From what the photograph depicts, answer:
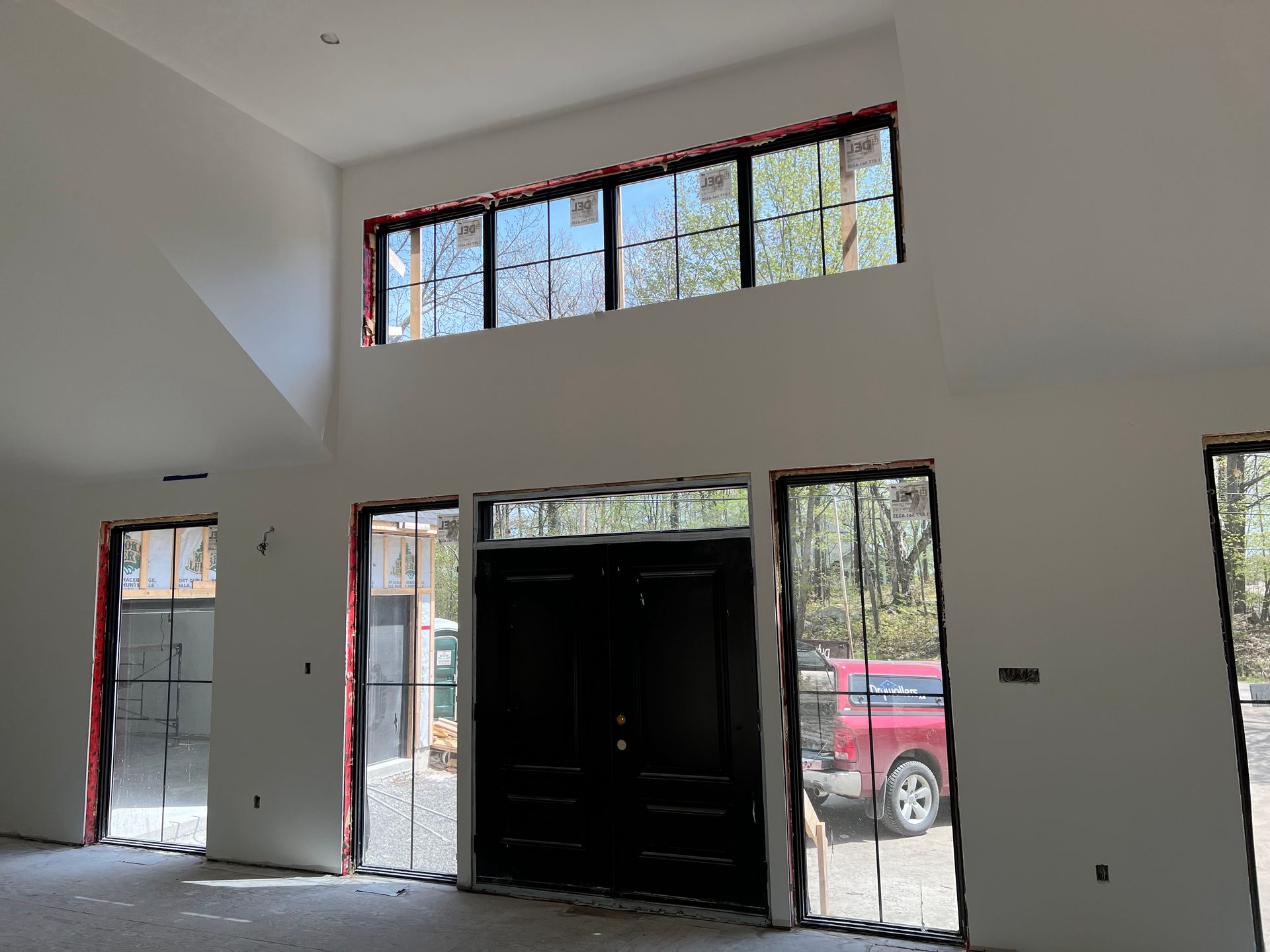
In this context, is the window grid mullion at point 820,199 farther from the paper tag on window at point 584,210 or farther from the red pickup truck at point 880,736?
the red pickup truck at point 880,736

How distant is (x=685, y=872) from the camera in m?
4.60

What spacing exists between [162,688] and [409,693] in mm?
2021

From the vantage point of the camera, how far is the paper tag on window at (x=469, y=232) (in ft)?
18.5

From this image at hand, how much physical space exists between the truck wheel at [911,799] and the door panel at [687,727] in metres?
0.62

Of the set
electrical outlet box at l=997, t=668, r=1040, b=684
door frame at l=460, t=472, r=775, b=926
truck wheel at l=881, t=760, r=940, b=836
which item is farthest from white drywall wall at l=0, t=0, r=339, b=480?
electrical outlet box at l=997, t=668, r=1040, b=684

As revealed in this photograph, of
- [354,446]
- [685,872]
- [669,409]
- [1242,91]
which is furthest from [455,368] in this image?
[1242,91]

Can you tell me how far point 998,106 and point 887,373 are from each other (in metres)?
1.51

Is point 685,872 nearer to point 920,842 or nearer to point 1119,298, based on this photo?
point 920,842

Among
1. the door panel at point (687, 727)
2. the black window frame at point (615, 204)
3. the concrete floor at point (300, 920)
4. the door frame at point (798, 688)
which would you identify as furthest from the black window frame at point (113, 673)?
the door frame at point (798, 688)

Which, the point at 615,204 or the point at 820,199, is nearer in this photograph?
the point at 820,199

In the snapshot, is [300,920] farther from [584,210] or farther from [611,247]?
[584,210]

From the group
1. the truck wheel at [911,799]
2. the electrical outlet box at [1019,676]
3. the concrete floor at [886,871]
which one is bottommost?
the concrete floor at [886,871]

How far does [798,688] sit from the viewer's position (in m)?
4.56

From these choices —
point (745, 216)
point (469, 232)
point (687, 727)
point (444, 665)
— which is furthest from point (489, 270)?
point (687, 727)
